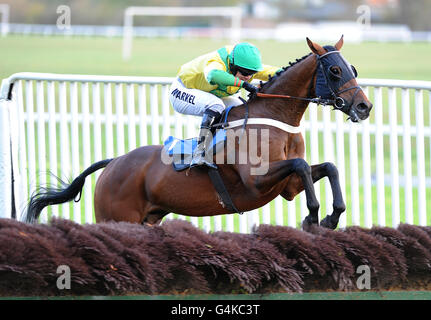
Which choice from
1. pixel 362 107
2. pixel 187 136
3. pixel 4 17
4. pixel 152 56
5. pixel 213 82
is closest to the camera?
pixel 362 107

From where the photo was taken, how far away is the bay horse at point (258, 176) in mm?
4648

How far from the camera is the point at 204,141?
5039 millimetres

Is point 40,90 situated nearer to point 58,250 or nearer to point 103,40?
point 58,250

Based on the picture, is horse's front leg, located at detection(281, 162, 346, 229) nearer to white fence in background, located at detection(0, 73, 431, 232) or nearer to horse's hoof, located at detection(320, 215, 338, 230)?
horse's hoof, located at detection(320, 215, 338, 230)

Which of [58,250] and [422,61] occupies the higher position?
[422,61]

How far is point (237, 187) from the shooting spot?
508cm

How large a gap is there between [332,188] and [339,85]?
2.02 feet

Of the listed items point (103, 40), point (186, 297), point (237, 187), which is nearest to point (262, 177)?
point (237, 187)

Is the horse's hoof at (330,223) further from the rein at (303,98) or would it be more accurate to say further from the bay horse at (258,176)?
the rein at (303,98)

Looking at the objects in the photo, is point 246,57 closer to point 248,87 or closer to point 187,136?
point 248,87

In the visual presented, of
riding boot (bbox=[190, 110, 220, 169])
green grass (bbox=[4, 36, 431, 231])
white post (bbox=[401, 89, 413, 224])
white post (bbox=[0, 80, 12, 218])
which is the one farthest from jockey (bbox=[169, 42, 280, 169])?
green grass (bbox=[4, 36, 431, 231])

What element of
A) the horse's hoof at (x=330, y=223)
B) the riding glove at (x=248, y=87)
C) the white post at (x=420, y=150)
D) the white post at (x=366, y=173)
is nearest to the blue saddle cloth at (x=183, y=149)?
the riding glove at (x=248, y=87)

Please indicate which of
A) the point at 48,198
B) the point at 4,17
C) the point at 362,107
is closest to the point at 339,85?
the point at 362,107
